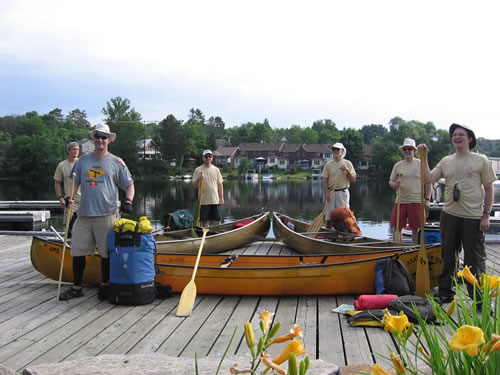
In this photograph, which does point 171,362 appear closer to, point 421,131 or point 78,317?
point 78,317

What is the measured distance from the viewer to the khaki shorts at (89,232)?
4531 mm

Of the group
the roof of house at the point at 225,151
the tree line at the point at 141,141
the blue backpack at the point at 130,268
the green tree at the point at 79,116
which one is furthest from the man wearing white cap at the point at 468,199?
the green tree at the point at 79,116

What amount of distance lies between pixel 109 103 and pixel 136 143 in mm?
12168

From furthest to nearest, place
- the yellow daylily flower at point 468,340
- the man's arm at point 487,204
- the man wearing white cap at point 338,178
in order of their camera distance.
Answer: the man wearing white cap at point 338,178 → the man's arm at point 487,204 → the yellow daylily flower at point 468,340

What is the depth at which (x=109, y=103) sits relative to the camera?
7506cm

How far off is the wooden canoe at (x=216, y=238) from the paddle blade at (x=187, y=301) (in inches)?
64.7

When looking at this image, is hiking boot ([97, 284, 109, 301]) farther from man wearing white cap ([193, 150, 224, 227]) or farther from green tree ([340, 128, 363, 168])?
green tree ([340, 128, 363, 168])

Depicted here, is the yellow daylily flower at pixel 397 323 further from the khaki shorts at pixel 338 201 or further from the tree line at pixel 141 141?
the tree line at pixel 141 141

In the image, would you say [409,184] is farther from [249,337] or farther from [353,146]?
[353,146]

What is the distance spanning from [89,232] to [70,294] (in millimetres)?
680

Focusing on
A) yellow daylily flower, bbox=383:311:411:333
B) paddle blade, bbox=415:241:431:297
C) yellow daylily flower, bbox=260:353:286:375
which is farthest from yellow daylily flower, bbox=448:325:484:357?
paddle blade, bbox=415:241:431:297

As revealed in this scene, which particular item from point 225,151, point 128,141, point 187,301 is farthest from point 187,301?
point 225,151

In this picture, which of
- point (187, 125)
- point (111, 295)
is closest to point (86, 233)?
point (111, 295)

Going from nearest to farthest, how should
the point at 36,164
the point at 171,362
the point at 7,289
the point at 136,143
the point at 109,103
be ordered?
the point at 171,362, the point at 7,289, the point at 36,164, the point at 136,143, the point at 109,103
